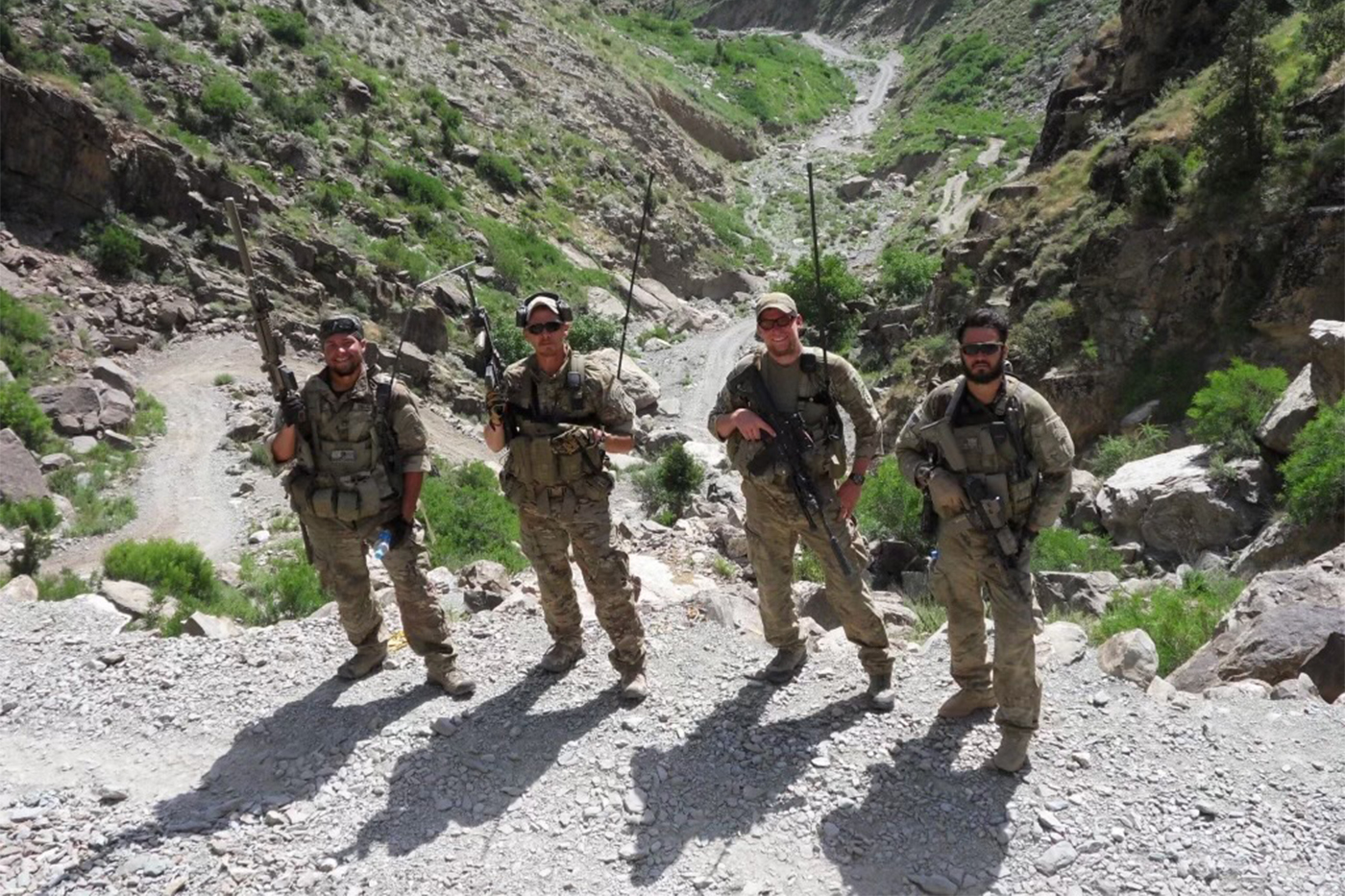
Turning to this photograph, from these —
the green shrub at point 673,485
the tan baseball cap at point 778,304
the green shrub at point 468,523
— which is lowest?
the green shrub at point 468,523

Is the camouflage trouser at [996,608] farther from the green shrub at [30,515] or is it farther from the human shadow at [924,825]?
the green shrub at [30,515]

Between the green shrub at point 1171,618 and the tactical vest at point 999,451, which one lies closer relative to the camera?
the tactical vest at point 999,451

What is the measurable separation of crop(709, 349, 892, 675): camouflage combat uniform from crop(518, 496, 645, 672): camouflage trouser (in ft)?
3.02

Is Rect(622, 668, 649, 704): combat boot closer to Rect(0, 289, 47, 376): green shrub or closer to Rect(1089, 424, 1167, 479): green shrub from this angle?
Rect(1089, 424, 1167, 479): green shrub

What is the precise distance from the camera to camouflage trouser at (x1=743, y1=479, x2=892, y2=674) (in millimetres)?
5602

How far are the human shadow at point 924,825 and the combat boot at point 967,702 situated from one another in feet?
0.61

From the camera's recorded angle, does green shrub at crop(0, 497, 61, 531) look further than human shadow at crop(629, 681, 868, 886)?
Yes

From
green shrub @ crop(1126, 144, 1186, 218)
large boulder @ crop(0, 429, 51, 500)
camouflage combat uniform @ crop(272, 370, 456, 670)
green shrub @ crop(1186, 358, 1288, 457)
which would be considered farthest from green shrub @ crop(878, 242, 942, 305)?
camouflage combat uniform @ crop(272, 370, 456, 670)

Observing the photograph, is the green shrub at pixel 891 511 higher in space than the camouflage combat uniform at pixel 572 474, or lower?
lower

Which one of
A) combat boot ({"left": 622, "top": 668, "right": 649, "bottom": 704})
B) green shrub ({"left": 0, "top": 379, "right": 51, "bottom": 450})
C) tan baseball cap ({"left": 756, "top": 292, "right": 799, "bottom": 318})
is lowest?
green shrub ({"left": 0, "top": 379, "right": 51, "bottom": 450})

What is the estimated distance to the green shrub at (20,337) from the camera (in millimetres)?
16031

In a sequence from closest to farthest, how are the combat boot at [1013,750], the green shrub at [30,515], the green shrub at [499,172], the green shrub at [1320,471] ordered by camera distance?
the combat boot at [1013,750]
the green shrub at [1320,471]
the green shrub at [30,515]
the green shrub at [499,172]

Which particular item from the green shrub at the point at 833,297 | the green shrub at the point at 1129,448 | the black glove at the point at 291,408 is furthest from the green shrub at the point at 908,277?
the black glove at the point at 291,408

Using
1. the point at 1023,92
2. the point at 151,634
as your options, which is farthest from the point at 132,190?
the point at 1023,92
